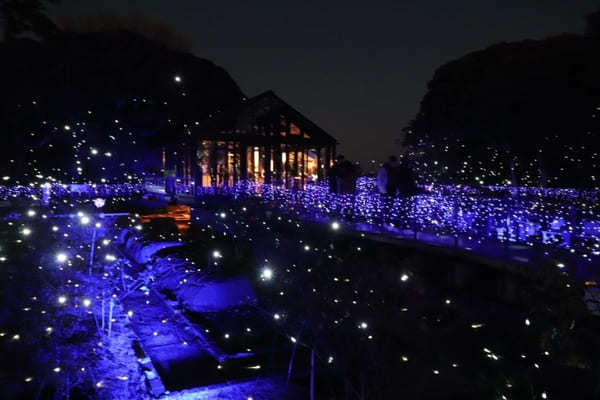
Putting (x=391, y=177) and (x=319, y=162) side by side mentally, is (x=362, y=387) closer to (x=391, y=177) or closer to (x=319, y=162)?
(x=391, y=177)

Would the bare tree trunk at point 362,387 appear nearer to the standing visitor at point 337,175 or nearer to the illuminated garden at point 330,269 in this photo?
the illuminated garden at point 330,269

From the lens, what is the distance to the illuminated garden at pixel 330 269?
15.5 feet

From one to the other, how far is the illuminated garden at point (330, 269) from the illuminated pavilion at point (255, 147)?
9.81 feet

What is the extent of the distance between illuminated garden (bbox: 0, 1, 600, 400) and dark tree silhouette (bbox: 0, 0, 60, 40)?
0.03m

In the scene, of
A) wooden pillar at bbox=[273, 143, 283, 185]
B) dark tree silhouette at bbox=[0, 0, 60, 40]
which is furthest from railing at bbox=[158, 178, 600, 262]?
wooden pillar at bbox=[273, 143, 283, 185]

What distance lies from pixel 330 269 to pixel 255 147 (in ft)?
60.6

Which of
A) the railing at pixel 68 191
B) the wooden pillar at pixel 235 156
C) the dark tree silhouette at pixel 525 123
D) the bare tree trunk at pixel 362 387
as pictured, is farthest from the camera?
the wooden pillar at pixel 235 156

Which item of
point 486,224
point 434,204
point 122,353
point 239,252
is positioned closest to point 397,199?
point 434,204

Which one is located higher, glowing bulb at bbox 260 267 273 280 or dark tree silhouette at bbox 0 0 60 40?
dark tree silhouette at bbox 0 0 60 40

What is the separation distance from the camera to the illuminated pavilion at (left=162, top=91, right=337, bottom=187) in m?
23.0

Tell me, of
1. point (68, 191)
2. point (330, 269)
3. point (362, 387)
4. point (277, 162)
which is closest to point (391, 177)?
point (330, 269)

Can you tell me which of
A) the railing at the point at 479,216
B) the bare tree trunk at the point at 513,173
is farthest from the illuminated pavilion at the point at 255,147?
the railing at the point at 479,216

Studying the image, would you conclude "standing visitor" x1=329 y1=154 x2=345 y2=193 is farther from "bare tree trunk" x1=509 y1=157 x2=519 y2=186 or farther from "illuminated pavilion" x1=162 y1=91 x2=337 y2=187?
"illuminated pavilion" x1=162 y1=91 x2=337 y2=187

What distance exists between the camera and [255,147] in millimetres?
24094
